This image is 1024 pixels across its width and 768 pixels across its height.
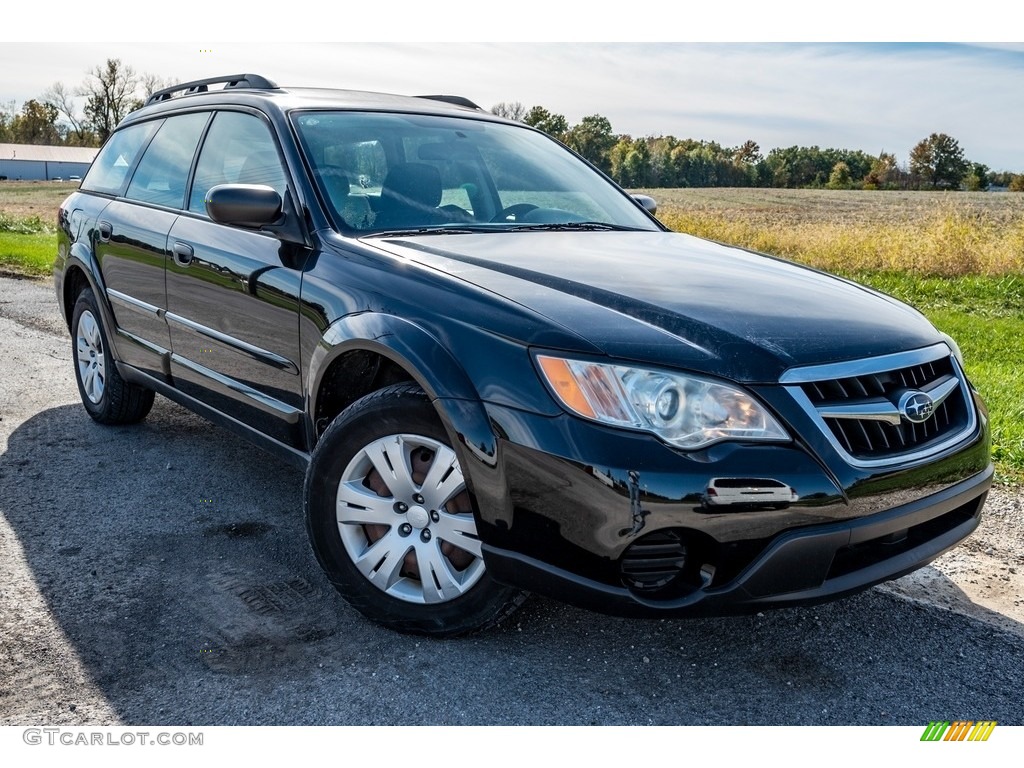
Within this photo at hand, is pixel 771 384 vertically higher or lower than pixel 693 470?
higher

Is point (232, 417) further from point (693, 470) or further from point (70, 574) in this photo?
point (693, 470)

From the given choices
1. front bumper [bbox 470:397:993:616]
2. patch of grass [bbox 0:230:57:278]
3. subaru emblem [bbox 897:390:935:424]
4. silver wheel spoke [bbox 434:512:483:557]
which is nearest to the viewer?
front bumper [bbox 470:397:993:616]

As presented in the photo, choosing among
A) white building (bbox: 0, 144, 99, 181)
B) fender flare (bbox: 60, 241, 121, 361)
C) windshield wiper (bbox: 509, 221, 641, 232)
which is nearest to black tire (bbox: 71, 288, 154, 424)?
fender flare (bbox: 60, 241, 121, 361)

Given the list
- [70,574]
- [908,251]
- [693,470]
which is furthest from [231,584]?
[908,251]

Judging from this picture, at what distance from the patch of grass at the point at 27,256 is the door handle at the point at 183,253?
905 cm

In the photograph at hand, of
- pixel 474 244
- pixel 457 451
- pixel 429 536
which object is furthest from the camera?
pixel 474 244

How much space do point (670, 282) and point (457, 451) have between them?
0.89 metres

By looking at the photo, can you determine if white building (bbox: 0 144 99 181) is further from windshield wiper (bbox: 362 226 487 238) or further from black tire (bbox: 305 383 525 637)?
black tire (bbox: 305 383 525 637)

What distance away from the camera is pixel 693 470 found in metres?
2.42

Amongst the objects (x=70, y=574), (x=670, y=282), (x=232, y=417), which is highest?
(x=670, y=282)

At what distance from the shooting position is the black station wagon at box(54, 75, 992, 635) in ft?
8.09

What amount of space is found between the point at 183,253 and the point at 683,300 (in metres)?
2.36

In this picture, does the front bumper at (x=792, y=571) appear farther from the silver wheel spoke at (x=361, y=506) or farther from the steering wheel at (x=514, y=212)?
the steering wheel at (x=514, y=212)

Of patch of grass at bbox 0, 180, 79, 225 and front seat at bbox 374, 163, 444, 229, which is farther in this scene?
patch of grass at bbox 0, 180, 79, 225
